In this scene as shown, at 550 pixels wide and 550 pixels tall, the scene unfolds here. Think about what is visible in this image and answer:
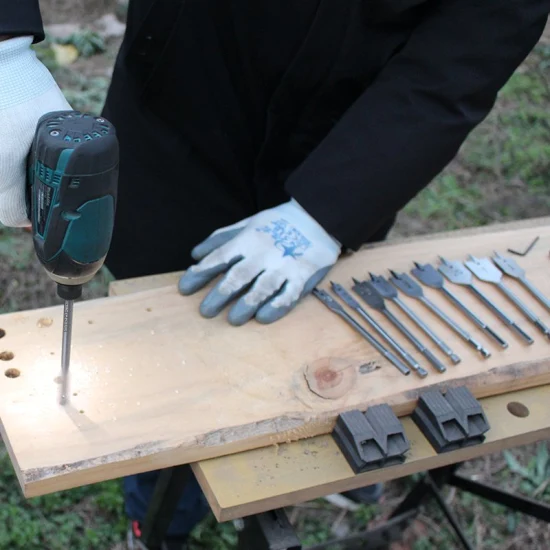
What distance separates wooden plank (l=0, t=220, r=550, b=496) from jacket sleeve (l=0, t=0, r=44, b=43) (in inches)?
19.7

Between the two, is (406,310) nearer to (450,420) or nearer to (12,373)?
(450,420)

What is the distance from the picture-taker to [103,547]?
2160mm

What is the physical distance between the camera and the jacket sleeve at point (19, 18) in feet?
3.88

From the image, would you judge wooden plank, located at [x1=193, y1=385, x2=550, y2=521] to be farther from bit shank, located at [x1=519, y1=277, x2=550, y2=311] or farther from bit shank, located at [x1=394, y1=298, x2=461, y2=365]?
bit shank, located at [x1=519, y1=277, x2=550, y2=311]

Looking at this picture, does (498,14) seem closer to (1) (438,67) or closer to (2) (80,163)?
(1) (438,67)

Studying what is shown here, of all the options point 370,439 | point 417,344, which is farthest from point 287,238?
point 370,439

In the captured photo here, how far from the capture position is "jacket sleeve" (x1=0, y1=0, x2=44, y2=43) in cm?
118

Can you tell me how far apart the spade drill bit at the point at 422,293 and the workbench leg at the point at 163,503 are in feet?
1.93

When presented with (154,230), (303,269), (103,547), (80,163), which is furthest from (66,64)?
(80,163)

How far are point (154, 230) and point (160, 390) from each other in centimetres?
79

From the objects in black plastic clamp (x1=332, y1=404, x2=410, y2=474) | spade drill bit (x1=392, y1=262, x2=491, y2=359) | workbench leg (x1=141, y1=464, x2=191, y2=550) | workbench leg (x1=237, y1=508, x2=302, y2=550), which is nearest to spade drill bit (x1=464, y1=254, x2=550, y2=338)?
spade drill bit (x1=392, y1=262, x2=491, y2=359)

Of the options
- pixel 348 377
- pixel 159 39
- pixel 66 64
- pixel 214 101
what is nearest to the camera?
pixel 348 377

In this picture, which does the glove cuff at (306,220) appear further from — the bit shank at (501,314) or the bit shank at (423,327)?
the bit shank at (501,314)

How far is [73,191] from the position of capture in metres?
1.00
